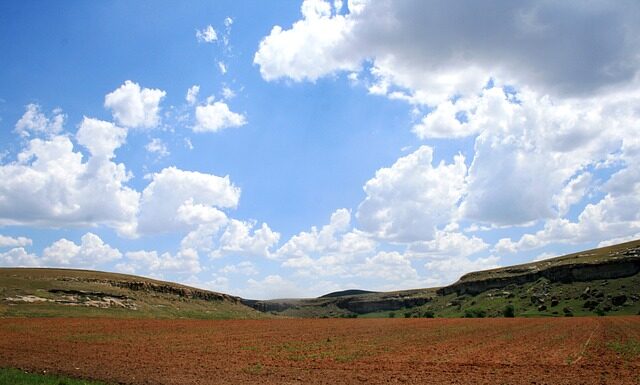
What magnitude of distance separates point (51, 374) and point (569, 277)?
180836mm

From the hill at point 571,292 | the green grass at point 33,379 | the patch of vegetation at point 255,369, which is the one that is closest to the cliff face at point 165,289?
the hill at point 571,292

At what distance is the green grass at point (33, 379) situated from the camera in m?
20.3

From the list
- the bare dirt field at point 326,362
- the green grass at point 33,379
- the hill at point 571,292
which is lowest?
the hill at point 571,292

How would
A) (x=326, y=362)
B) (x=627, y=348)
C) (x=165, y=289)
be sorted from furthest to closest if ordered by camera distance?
(x=165, y=289), (x=627, y=348), (x=326, y=362)

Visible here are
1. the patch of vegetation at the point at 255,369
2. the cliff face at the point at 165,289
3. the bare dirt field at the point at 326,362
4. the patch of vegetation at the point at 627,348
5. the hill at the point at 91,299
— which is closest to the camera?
the bare dirt field at the point at 326,362

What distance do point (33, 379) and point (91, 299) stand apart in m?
102

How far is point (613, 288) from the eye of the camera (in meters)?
149

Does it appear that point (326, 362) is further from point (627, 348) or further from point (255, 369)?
point (627, 348)

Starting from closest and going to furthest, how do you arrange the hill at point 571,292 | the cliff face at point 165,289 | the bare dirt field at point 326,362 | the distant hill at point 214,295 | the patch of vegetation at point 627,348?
1. the bare dirt field at point 326,362
2. the patch of vegetation at point 627,348
3. the distant hill at point 214,295
4. the hill at point 571,292
5. the cliff face at point 165,289

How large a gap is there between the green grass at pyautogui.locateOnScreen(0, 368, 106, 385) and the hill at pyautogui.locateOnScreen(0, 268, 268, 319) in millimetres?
69422

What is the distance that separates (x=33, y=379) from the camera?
839 inches

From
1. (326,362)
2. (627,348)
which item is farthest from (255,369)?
(627,348)

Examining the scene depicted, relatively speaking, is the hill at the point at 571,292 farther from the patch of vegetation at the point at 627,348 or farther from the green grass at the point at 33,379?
the green grass at the point at 33,379

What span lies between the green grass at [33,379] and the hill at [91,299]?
69422 millimetres
